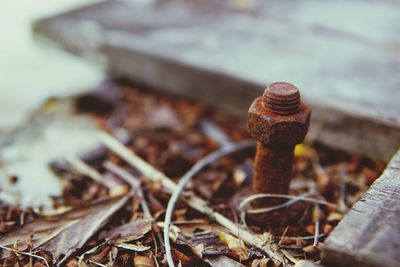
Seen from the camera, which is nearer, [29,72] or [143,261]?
[143,261]

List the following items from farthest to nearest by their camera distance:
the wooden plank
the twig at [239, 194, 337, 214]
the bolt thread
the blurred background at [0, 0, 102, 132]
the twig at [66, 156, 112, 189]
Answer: the blurred background at [0, 0, 102, 132]
the twig at [66, 156, 112, 189]
the twig at [239, 194, 337, 214]
the bolt thread
the wooden plank

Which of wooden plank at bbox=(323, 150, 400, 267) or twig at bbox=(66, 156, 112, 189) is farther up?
wooden plank at bbox=(323, 150, 400, 267)

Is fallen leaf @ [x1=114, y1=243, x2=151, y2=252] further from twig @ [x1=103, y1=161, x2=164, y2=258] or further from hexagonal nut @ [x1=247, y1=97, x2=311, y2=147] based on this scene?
hexagonal nut @ [x1=247, y1=97, x2=311, y2=147]

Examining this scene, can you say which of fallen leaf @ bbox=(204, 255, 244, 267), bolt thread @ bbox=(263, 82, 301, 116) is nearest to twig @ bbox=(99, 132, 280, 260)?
fallen leaf @ bbox=(204, 255, 244, 267)

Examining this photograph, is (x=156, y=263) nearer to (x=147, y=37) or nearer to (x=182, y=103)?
(x=182, y=103)

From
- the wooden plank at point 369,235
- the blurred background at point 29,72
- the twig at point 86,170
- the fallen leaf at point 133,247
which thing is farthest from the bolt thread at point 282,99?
the blurred background at point 29,72

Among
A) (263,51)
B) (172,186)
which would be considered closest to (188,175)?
(172,186)

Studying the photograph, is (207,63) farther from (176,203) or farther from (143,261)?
(143,261)

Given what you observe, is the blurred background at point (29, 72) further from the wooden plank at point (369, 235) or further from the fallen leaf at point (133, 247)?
the wooden plank at point (369, 235)
